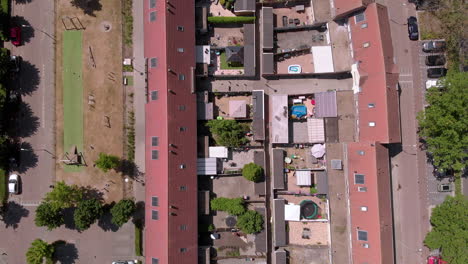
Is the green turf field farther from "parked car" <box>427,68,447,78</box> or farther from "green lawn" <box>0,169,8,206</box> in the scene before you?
"parked car" <box>427,68,447,78</box>

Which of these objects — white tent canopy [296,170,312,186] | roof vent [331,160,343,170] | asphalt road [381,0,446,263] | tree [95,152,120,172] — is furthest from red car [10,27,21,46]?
asphalt road [381,0,446,263]

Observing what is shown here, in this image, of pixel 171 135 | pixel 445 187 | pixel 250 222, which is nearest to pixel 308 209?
pixel 250 222

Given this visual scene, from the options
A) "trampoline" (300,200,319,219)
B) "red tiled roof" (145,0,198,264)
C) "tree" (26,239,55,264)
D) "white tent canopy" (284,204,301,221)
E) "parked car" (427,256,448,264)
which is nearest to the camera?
"red tiled roof" (145,0,198,264)

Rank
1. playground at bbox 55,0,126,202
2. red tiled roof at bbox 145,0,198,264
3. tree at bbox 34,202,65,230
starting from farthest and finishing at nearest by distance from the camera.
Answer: playground at bbox 55,0,126,202, tree at bbox 34,202,65,230, red tiled roof at bbox 145,0,198,264

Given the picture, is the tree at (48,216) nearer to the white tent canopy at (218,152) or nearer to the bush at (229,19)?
the white tent canopy at (218,152)

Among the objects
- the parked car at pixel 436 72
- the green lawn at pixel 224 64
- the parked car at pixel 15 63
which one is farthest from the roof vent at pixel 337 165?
the parked car at pixel 15 63

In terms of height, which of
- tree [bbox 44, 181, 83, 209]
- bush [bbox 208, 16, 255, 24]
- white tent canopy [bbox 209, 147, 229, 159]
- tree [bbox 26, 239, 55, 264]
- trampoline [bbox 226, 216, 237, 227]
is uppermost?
bush [bbox 208, 16, 255, 24]

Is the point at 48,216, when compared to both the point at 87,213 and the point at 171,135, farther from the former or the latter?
the point at 171,135
